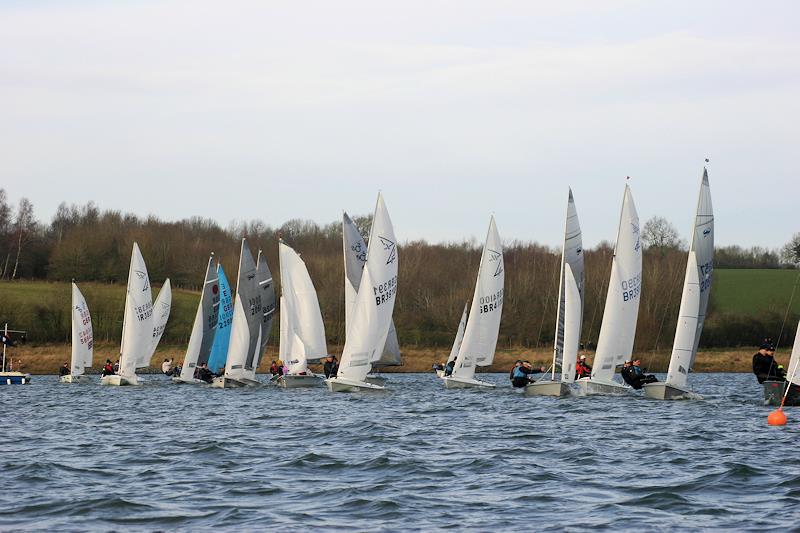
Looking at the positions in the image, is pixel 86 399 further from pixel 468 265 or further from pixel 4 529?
pixel 468 265

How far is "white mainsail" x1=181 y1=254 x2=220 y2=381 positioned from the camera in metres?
51.9

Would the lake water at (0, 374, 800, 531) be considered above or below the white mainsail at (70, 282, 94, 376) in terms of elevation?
below

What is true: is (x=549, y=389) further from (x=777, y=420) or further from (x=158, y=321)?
(x=158, y=321)

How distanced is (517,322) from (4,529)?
72156mm

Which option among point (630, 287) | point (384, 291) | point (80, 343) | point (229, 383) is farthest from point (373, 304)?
point (80, 343)

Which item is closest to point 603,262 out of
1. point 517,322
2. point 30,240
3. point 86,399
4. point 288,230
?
point 517,322

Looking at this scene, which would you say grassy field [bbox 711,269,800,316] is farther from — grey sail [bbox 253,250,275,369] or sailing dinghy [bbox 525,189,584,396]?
sailing dinghy [bbox 525,189,584,396]

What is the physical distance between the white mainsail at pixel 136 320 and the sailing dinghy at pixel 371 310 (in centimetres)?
1403

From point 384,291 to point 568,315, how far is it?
20.6ft

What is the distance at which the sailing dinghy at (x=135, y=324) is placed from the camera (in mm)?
49906

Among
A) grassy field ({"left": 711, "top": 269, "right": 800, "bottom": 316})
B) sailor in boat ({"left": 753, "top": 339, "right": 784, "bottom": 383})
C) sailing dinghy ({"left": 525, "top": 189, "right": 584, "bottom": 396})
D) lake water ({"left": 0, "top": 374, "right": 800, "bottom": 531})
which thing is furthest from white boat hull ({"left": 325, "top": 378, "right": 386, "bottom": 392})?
grassy field ({"left": 711, "top": 269, "right": 800, "bottom": 316})

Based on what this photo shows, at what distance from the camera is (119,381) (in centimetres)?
5112

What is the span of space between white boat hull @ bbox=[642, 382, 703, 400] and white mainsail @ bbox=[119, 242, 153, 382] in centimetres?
2313

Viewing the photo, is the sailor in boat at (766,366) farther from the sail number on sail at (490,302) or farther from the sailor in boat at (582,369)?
the sail number on sail at (490,302)
